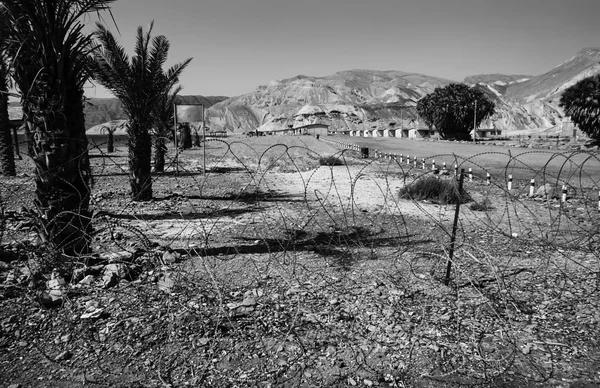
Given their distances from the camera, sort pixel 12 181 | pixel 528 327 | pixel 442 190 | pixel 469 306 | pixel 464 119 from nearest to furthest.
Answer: pixel 528 327
pixel 469 306
pixel 442 190
pixel 12 181
pixel 464 119

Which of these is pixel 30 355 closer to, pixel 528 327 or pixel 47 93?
pixel 47 93

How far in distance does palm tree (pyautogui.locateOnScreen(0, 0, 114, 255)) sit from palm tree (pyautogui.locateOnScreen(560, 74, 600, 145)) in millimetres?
43182

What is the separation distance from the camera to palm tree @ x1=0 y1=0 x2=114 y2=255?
527 centimetres

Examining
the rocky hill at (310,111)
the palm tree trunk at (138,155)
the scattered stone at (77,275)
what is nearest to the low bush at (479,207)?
the palm tree trunk at (138,155)

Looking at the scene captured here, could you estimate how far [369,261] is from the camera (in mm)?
6188

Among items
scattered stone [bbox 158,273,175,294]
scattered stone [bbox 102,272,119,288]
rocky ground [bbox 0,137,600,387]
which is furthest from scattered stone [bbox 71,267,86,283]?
scattered stone [bbox 158,273,175,294]

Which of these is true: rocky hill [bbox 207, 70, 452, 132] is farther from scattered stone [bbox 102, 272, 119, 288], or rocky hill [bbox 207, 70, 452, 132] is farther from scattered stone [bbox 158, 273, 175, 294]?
scattered stone [bbox 102, 272, 119, 288]

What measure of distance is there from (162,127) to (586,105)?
38.1 m

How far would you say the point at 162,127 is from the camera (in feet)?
65.7

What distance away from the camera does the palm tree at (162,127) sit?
18047 mm

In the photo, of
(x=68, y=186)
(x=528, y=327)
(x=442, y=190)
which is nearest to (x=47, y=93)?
(x=68, y=186)

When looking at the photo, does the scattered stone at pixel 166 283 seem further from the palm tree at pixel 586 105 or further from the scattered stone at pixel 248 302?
the palm tree at pixel 586 105

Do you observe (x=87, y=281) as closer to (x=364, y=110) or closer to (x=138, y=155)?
(x=138, y=155)

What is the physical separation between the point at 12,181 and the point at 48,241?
1156 centimetres
